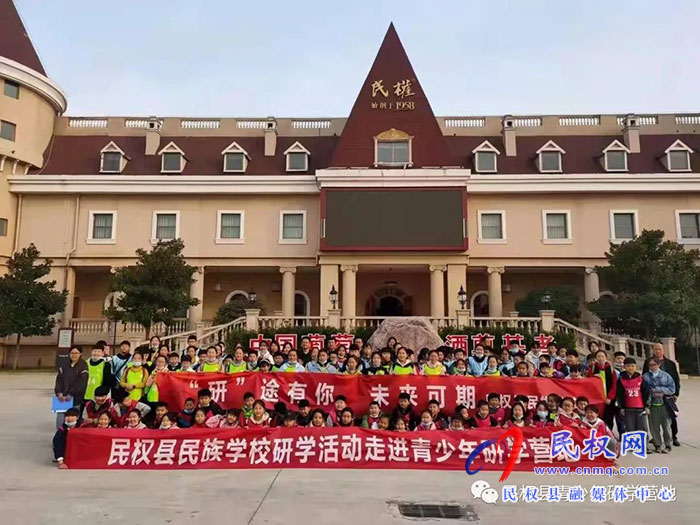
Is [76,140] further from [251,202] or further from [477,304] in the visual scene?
[477,304]

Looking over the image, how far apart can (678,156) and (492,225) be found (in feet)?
29.5

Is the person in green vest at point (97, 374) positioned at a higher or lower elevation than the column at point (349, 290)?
lower

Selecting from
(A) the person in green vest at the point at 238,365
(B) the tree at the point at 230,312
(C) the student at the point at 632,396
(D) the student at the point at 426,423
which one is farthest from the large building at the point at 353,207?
(D) the student at the point at 426,423

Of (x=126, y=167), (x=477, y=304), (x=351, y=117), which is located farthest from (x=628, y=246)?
(x=126, y=167)

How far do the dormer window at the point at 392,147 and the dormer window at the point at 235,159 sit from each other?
20.4 ft

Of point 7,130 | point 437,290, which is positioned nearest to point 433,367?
point 437,290

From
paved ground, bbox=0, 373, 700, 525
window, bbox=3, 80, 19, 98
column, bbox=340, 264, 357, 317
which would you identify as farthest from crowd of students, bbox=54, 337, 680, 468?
window, bbox=3, 80, 19, 98

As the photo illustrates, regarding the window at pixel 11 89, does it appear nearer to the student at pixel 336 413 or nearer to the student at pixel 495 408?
the student at pixel 336 413

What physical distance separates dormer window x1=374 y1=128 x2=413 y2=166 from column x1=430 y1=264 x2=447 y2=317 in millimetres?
4845

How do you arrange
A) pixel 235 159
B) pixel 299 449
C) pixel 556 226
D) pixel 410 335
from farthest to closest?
pixel 235 159, pixel 556 226, pixel 410 335, pixel 299 449

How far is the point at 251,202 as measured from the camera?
2347 centimetres

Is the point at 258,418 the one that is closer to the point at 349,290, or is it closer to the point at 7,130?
the point at 349,290

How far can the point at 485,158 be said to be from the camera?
2375 cm

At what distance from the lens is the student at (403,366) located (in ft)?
27.4
